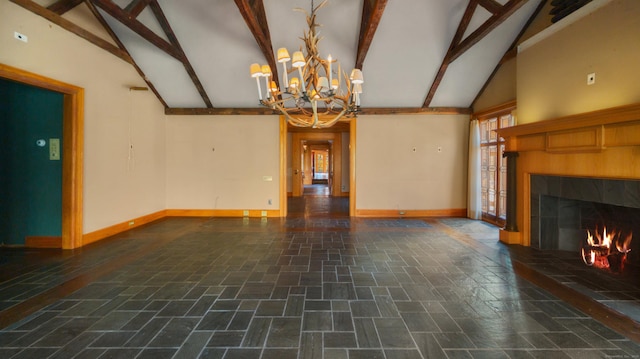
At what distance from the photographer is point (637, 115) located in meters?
2.75

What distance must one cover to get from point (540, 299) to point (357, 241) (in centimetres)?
250

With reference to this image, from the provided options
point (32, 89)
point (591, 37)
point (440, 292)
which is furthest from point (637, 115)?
point (32, 89)

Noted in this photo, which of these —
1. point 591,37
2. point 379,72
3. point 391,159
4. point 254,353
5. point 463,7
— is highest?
point 463,7

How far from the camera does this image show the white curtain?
6.21 m

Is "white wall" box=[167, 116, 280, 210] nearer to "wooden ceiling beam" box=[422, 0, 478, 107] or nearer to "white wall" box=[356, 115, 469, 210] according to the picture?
"white wall" box=[356, 115, 469, 210]

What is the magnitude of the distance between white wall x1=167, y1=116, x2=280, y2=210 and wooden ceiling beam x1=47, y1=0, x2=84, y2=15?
299 cm

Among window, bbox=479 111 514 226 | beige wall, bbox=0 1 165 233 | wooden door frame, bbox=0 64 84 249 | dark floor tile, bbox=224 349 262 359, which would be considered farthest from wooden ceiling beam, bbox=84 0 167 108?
window, bbox=479 111 514 226

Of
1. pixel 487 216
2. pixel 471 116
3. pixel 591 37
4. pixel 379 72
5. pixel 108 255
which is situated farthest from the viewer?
pixel 471 116

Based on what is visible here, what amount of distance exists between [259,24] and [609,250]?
6008 mm

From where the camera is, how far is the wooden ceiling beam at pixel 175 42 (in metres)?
4.60

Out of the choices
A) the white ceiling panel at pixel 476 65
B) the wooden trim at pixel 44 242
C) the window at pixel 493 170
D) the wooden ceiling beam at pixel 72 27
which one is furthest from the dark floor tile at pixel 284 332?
the white ceiling panel at pixel 476 65

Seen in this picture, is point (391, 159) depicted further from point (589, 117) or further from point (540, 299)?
point (540, 299)

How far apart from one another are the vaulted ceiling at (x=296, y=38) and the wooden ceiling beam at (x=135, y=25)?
0.04 feet

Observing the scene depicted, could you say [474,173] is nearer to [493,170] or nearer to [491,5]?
[493,170]
